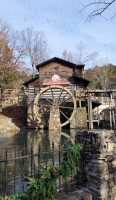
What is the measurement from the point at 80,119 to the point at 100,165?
14511 mm

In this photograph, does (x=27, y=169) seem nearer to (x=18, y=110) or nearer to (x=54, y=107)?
(x=54, y=107)

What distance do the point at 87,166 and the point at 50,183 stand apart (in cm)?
84

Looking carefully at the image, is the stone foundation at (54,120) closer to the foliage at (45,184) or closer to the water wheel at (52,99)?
the water wheel at (52,99)

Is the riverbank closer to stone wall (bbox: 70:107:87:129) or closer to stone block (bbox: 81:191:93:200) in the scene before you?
stone wall (bbox: 70:107:87:129)

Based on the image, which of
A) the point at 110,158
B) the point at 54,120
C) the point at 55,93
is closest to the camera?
the point at 110,158

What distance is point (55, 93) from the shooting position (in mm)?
18906

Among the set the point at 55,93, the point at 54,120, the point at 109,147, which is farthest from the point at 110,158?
the point at 55,93

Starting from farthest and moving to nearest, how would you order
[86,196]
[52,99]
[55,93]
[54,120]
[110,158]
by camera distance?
[55,93], [52,99], [54,120], [110,158], [86,196]

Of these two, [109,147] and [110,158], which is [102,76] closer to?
[109,147]

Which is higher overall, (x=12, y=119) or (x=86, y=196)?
(x=12, y=119)

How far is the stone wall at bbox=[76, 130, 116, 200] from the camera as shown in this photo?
9.17 ft

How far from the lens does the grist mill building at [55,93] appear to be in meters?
17.4

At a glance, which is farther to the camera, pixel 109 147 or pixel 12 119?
pixel 12 119

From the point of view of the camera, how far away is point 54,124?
16938mm
